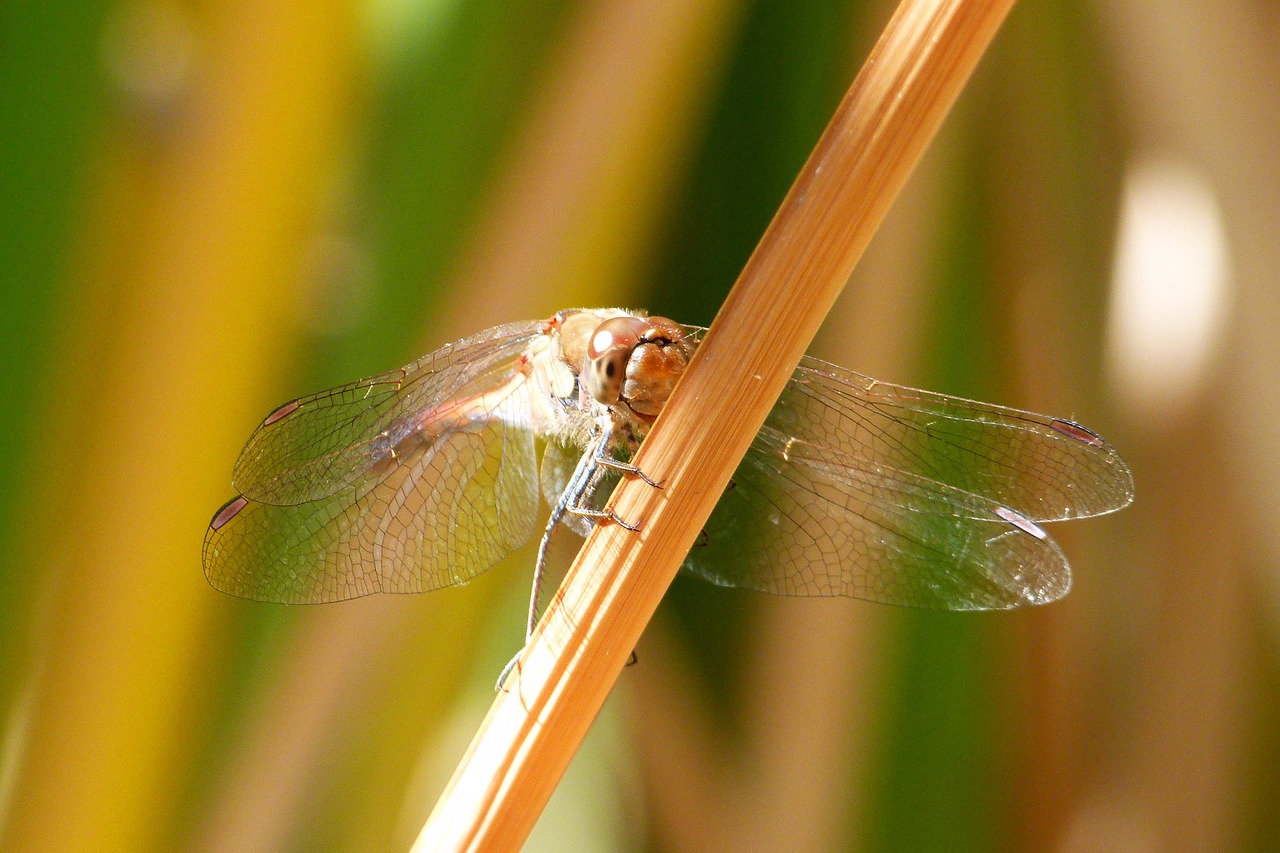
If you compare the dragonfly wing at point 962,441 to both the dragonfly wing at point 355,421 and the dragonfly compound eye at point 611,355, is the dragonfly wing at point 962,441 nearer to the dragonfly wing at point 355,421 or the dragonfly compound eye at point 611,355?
the dragonfly compound eye at point 611,355

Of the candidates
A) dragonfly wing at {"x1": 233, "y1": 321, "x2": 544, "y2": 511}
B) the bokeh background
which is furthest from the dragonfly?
the bokeh background

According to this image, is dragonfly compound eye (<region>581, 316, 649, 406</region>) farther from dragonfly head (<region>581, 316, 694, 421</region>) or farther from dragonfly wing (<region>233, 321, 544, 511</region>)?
dragonfly wing (<region>233, 321, 544, 511</region>)

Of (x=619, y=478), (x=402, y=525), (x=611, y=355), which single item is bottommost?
(x=402, y=525)

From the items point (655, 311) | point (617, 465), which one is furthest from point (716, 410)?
point (655, 311)

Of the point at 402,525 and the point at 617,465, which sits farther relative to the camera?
the point at 402,525

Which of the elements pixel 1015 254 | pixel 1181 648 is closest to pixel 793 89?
pixel 1015 254

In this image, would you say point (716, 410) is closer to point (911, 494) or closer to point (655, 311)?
point (911, 494)

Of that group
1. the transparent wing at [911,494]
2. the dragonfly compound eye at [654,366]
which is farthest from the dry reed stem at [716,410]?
the transparent wing at [911,494]
